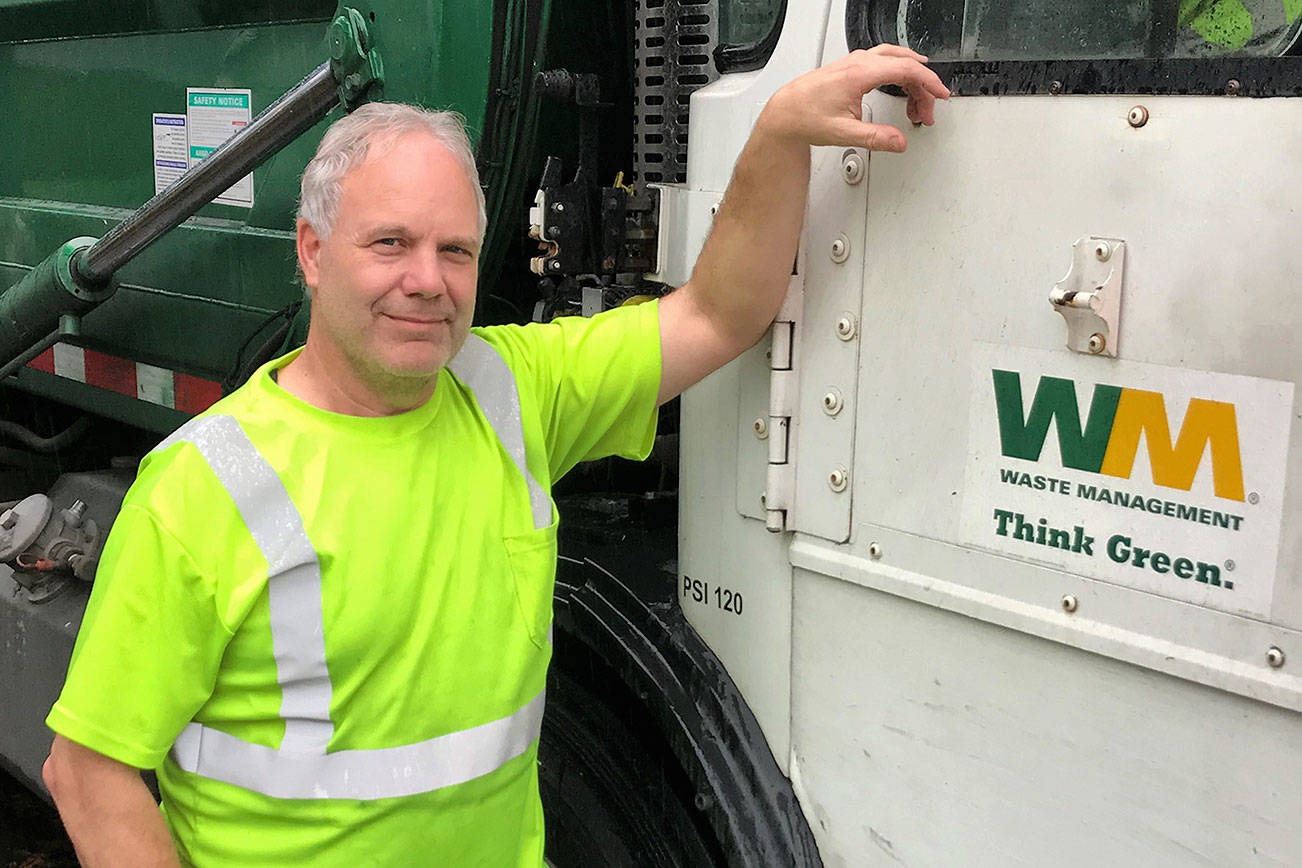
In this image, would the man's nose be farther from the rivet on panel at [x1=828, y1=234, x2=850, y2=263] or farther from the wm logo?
the wm logo

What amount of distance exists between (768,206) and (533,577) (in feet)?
1.77

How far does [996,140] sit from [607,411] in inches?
26.4

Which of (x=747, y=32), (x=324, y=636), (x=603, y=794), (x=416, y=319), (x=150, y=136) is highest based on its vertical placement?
(x=747, y=32)

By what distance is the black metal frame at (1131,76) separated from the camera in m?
1.22

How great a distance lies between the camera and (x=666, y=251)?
1.85 metres

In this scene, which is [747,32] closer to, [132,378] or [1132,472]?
[1132,472]

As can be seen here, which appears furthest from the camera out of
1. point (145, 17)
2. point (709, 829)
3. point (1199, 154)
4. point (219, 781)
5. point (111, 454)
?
point (111, 454)

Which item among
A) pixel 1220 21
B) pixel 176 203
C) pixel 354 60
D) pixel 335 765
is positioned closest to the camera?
pixel 1220 21

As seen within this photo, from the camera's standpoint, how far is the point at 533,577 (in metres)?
1.71

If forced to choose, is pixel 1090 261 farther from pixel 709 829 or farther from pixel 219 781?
pixel 219 781

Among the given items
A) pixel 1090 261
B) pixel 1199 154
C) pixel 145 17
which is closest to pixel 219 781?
pixel 1090 261

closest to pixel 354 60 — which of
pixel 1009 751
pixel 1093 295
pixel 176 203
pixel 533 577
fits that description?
pixel 176 203

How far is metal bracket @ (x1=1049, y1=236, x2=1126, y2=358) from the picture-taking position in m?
1.33

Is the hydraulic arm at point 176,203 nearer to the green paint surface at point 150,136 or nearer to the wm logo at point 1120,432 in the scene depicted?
the green paint surface at point 150,136
